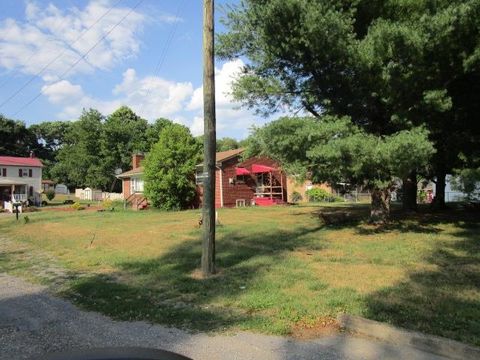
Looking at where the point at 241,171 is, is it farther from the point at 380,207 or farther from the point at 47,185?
the point at 47,185


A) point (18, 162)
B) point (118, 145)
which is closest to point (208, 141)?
point (18, 162)

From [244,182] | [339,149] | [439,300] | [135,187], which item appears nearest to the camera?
[439,300]

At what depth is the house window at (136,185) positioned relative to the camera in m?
42.3

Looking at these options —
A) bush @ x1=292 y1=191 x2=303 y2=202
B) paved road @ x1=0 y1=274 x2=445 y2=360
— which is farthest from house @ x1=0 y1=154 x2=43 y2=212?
paved road @ x1=0 y1=274 x2=445 y2=360

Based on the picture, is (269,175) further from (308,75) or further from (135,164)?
(308,75)

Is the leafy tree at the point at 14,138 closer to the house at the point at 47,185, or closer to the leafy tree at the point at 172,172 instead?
the house at the point at 47,185

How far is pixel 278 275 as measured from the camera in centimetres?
919

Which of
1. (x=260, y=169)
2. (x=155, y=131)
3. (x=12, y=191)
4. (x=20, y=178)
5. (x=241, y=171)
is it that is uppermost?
(x=155, y=131)

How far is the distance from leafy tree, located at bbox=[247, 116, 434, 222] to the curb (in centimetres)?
691

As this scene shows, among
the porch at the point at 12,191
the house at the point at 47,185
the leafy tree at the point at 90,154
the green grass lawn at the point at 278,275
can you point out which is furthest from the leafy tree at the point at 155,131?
the green grass lawn at the point at 278,275

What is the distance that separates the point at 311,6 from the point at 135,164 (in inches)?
1474

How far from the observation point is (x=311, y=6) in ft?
42.2

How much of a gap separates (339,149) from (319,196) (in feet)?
95.7

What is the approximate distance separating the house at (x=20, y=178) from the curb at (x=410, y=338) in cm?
5129
